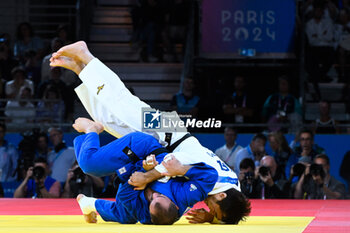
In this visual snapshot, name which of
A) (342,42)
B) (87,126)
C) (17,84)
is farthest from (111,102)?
(342,42)

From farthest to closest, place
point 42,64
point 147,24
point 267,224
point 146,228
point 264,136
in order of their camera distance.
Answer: point 147,24
point 42,64
point 264,136
point 267,224
point 146,228

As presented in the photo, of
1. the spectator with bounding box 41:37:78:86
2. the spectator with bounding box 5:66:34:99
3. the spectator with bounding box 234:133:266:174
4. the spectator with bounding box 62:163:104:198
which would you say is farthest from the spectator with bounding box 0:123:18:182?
the spectator with bounding box 234:133:266:174

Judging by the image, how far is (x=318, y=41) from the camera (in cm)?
1145

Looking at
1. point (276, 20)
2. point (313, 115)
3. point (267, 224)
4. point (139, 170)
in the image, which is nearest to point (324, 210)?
point (267, 224)

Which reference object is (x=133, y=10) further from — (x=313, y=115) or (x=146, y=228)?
(x=146, y=228)

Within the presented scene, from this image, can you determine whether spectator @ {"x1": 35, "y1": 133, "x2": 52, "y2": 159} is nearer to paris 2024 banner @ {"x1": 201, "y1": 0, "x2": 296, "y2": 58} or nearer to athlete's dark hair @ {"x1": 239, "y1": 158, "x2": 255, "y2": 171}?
athlete's dark hair @ {"x1": 239, "y1": 158, "x2": 255, "y2": 171}

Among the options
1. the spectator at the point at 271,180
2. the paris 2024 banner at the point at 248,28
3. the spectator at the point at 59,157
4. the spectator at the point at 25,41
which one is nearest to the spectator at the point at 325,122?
the spectator at the point at 271,180

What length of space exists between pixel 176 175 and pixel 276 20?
7.18 m

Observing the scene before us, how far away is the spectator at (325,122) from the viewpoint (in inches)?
376

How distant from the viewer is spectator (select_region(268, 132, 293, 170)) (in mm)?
8898

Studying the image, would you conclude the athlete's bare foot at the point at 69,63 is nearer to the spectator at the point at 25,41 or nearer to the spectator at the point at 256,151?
the spectator at the point at 256,151

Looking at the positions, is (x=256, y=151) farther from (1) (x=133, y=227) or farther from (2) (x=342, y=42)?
(1) (x=133, y=227)

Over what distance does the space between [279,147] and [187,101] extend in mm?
1622

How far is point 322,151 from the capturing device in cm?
904
